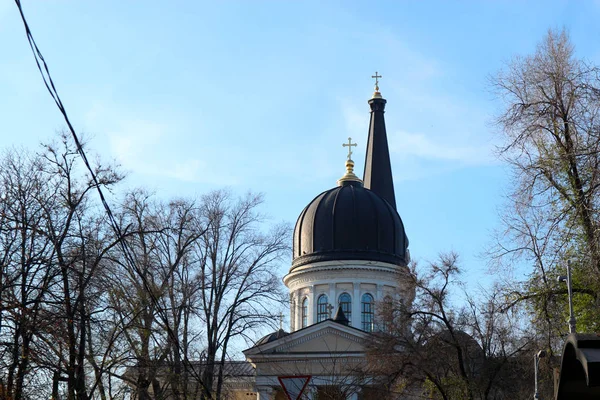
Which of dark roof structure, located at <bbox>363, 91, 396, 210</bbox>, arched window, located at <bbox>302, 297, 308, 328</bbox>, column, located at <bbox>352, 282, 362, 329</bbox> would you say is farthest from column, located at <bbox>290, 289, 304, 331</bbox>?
dark roof structure, located at <bbox>363, 91, 396, 210</bbox>

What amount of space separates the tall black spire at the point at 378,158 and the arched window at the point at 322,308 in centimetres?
1643

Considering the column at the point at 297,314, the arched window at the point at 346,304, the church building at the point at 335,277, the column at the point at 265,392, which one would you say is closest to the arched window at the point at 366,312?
the church building at the point at 335,277

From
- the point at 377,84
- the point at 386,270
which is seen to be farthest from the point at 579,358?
the point at 377,84

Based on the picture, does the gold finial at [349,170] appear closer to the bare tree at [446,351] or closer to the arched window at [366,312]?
the arched window at [366,312]

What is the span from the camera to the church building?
174 feet

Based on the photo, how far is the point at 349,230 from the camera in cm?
6041

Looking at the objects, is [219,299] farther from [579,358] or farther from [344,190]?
[579,358]

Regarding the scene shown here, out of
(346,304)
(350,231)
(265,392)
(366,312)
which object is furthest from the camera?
(350,231)

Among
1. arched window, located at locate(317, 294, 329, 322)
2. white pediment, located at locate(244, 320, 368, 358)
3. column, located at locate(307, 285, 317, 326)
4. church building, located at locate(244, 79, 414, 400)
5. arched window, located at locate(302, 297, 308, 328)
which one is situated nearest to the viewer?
white pediment, located at locate(244, 320, 368, 358)

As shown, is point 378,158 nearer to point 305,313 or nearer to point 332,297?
point 332,297

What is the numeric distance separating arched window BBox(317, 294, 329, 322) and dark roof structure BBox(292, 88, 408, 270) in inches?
98.1

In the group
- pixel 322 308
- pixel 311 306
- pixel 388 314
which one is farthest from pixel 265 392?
pixel 388 314

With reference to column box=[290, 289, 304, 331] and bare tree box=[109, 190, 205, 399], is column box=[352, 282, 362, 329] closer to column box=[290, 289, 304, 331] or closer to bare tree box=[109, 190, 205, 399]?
column box=[290, 289, 304, 331]

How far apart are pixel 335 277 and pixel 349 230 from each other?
326 centimetres
